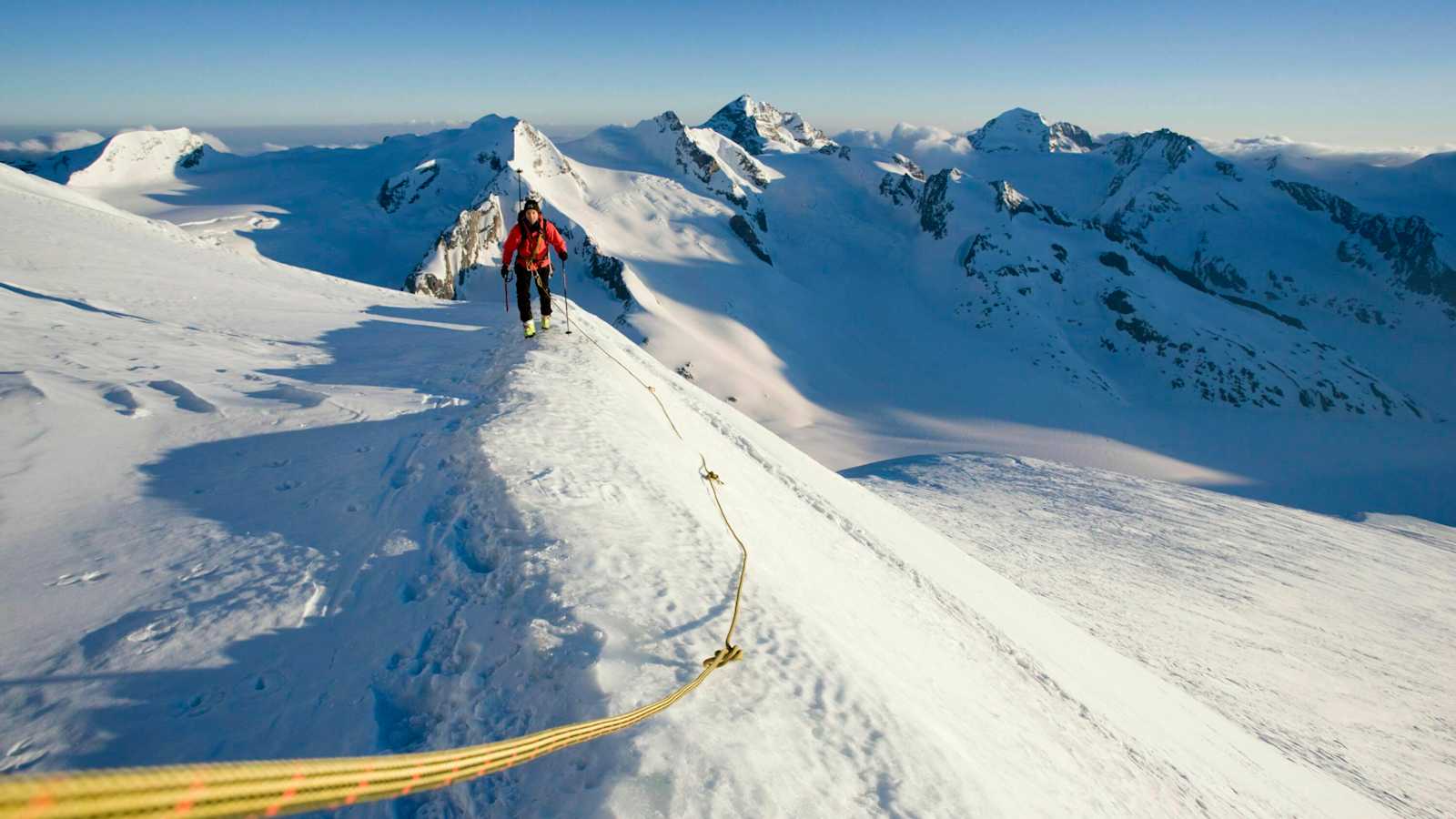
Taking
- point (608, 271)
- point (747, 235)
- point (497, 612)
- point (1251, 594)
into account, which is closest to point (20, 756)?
point (497, 612)

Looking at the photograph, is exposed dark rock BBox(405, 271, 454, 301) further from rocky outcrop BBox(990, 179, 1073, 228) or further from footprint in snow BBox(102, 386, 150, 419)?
rocky outcrop BBox(990, 179, 1073, 228)

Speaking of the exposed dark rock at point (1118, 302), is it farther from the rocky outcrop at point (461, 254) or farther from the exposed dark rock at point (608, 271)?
the rocky outcrop at point (461, 254)

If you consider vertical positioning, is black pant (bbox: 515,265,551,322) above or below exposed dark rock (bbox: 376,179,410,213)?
below

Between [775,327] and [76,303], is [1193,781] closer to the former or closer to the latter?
[76,303]

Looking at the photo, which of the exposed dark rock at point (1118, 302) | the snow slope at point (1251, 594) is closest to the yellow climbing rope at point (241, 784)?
the snow slope at point (1251, 594)

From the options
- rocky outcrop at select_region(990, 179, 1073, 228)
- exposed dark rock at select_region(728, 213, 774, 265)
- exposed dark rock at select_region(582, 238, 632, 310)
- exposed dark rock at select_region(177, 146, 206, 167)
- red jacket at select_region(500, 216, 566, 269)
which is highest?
rocky outcrop at select_region(990, 179, 1073, 228)

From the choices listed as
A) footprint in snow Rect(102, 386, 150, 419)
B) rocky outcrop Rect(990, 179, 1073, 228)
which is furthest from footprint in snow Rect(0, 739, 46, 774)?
rocky outcrop Rect(990, 179, 1073, 228)
